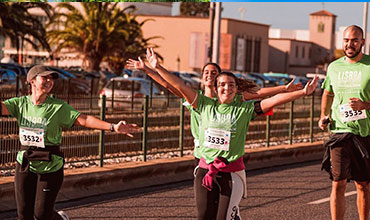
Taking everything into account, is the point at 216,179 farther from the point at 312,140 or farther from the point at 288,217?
the point at 312,140

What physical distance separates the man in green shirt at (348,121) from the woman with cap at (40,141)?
7.83 feet

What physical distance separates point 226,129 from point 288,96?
616mm

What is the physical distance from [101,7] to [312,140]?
3691 centimetres

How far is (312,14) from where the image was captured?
151 metres

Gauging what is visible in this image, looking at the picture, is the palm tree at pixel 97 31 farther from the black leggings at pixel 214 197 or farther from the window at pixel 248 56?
the window at pixel 248 56

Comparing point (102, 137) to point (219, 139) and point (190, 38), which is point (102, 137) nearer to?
point (219, 139)

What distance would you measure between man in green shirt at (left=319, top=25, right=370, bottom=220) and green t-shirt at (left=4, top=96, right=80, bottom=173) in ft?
8.73

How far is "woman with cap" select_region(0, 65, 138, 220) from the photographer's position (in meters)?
7.21

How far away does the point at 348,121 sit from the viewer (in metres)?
8.43

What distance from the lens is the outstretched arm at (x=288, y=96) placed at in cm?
669

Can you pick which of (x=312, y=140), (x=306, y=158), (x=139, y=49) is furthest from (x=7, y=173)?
(x=139, y=49)

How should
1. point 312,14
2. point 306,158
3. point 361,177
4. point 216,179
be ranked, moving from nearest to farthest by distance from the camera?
point 216,179, point 361,177, point 306,158, point 312,14

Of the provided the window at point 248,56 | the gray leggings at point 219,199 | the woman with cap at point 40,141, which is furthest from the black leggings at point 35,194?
the window at point 248,56

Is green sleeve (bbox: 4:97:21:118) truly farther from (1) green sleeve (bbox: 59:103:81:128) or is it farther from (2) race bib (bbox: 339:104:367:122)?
(2) race bib (bbox: 339:104:367:122)
